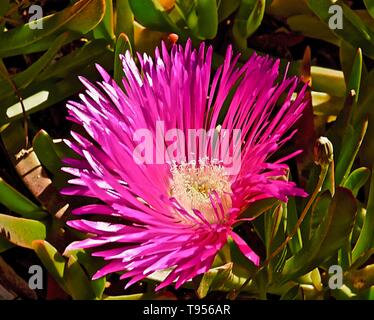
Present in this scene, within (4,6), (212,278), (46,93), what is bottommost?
(212,278)

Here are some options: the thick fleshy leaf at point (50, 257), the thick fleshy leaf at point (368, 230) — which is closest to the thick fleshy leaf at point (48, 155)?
the thick fleshy leaf at point (50, 257)

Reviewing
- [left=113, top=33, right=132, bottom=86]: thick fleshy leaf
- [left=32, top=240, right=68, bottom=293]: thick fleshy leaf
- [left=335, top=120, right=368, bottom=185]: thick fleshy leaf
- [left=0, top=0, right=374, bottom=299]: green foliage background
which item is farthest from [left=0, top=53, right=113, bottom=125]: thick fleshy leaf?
[left=335, top=120, right=368, bottom=185]: thick fleshy leaf

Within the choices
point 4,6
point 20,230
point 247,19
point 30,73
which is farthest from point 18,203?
point 247,19

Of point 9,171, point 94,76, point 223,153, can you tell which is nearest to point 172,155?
point 223,153

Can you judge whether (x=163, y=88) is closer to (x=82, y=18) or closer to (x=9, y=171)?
(x=82, y=18)

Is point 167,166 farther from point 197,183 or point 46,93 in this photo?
point 46,93

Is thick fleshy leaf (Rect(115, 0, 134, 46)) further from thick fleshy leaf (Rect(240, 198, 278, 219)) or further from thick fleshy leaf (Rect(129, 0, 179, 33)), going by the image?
thick fleshy leaf (Rect(240, 198, 278, 219))
